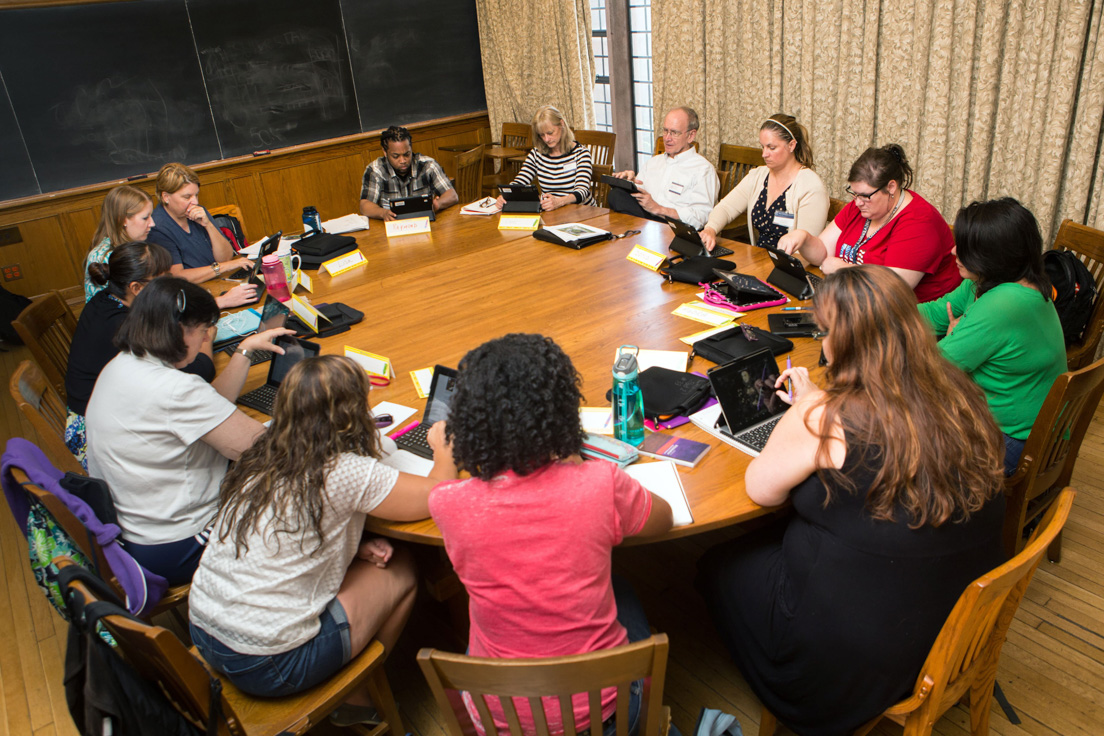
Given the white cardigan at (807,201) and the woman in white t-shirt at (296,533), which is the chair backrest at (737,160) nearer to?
the white cardigan at (807,201)

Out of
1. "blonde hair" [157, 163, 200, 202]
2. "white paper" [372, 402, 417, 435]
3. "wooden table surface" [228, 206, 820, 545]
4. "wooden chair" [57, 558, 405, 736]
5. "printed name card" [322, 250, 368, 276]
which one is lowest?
"wooden chair" [57, 558, 405, 736]

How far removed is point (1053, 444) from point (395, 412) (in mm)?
1833

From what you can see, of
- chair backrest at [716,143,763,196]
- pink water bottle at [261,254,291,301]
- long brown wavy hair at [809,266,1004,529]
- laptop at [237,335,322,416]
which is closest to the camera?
long brown wavy hair at [809,266,1004,529]

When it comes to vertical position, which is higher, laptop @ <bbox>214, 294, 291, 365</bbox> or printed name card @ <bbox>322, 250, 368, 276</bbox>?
printed name card @ <bbox>322, 250, 368, 276</bbox>

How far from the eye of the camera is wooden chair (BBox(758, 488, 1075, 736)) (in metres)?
1.28

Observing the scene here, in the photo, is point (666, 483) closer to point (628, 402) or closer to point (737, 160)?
point (628, 402)

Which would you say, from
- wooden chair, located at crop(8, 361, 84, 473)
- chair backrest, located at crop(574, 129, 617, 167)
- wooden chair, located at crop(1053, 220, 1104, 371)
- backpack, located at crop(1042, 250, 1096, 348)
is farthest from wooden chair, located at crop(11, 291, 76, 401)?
wooden chair, located at crop(1053, 220, 1104, 371)

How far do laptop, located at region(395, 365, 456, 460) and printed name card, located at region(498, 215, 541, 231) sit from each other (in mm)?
1983

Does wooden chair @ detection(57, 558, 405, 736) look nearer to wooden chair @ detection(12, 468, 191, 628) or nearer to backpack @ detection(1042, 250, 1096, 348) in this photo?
wooden chair @ detection(12, 468, 191, 628)

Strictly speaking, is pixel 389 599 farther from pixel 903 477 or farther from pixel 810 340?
pixel 810 340

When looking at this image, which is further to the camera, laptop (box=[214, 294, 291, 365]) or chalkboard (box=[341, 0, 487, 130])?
chalkboard (box=[341, 0, 487, 130])

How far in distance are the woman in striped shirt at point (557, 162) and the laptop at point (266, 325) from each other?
203 cm

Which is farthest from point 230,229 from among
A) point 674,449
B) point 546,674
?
point 546,674

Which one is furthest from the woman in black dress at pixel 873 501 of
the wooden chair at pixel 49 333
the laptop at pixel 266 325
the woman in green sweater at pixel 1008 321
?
the wooden chair at pixel 49 333
